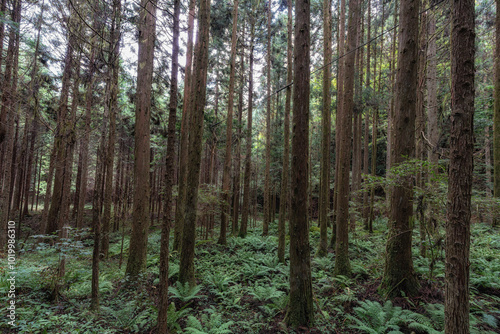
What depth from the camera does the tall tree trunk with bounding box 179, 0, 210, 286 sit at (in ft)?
18.9

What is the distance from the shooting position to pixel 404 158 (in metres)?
4.84

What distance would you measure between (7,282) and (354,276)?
8911mm

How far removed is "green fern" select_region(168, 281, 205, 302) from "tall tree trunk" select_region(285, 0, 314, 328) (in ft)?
7.76

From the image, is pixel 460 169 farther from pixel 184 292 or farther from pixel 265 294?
pixel 184 292

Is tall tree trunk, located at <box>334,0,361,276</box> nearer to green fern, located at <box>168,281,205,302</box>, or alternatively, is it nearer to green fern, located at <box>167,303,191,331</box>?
green fern, located at <box>168,281,205,302</box>

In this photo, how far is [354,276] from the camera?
646 centimetres

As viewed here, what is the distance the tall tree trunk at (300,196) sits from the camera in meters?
4.12

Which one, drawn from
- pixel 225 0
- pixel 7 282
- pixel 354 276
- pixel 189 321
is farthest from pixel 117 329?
pixel 225 0

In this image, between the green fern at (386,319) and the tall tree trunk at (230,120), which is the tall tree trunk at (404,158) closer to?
the green fern at (386,319)

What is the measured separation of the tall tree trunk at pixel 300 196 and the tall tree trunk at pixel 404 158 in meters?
2.04

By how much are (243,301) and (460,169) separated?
5.22m

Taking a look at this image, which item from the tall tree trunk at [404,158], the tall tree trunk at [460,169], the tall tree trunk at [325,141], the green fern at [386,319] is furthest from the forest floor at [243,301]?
the tall tree trunk at [460,169]

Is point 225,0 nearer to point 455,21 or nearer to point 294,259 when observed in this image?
point 455,21

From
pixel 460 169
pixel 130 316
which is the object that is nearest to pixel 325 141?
pixel 460 169
